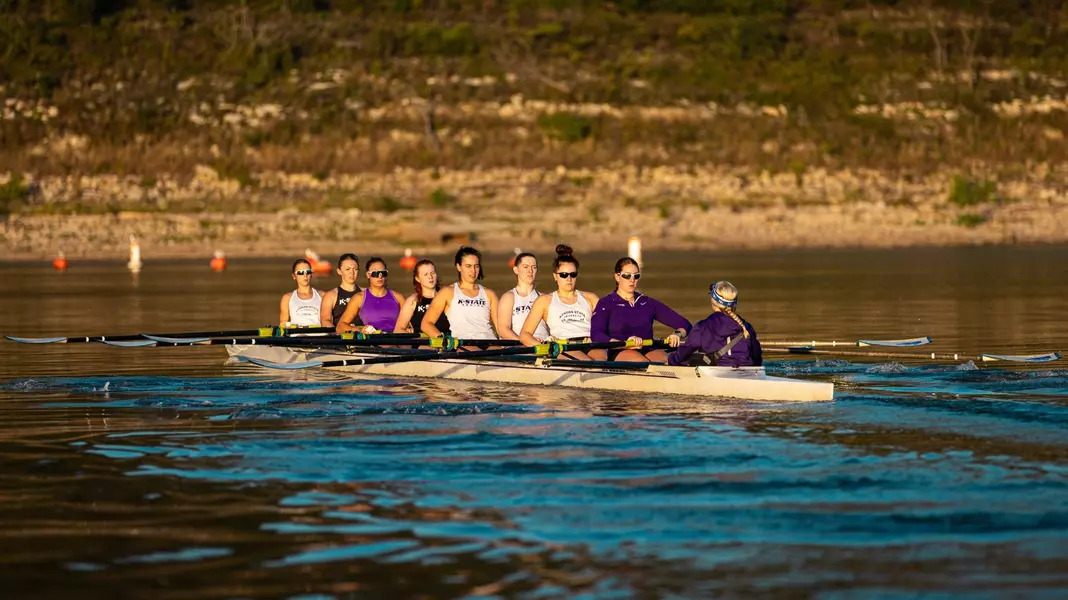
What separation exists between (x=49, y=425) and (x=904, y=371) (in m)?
9.48

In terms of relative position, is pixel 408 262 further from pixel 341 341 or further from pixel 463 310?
pixel 341 341

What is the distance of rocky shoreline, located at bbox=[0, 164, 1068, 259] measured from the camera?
60875 millimetres

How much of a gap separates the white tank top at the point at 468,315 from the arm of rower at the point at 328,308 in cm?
305

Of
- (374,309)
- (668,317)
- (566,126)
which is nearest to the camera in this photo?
(668,317)

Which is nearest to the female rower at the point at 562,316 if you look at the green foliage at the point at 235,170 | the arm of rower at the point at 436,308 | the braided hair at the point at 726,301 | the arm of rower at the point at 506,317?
the arm of rower at the point at 506,317

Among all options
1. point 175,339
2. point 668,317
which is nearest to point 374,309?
point 175,339

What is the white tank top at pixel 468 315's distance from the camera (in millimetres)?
20000

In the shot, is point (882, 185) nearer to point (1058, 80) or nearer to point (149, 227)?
point (1058, 80)

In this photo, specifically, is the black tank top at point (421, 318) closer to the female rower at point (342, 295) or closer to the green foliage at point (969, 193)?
the female rower at point (342, 295)

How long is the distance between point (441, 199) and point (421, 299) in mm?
43961

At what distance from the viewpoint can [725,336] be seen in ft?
53.8

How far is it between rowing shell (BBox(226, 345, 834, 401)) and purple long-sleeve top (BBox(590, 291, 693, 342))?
0.65m

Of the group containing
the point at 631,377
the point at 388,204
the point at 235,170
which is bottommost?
the point at 631,377

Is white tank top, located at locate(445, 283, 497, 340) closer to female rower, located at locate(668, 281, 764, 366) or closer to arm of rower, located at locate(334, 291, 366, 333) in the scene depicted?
arm of rower, located at locate(334, 291, 366, 333)
